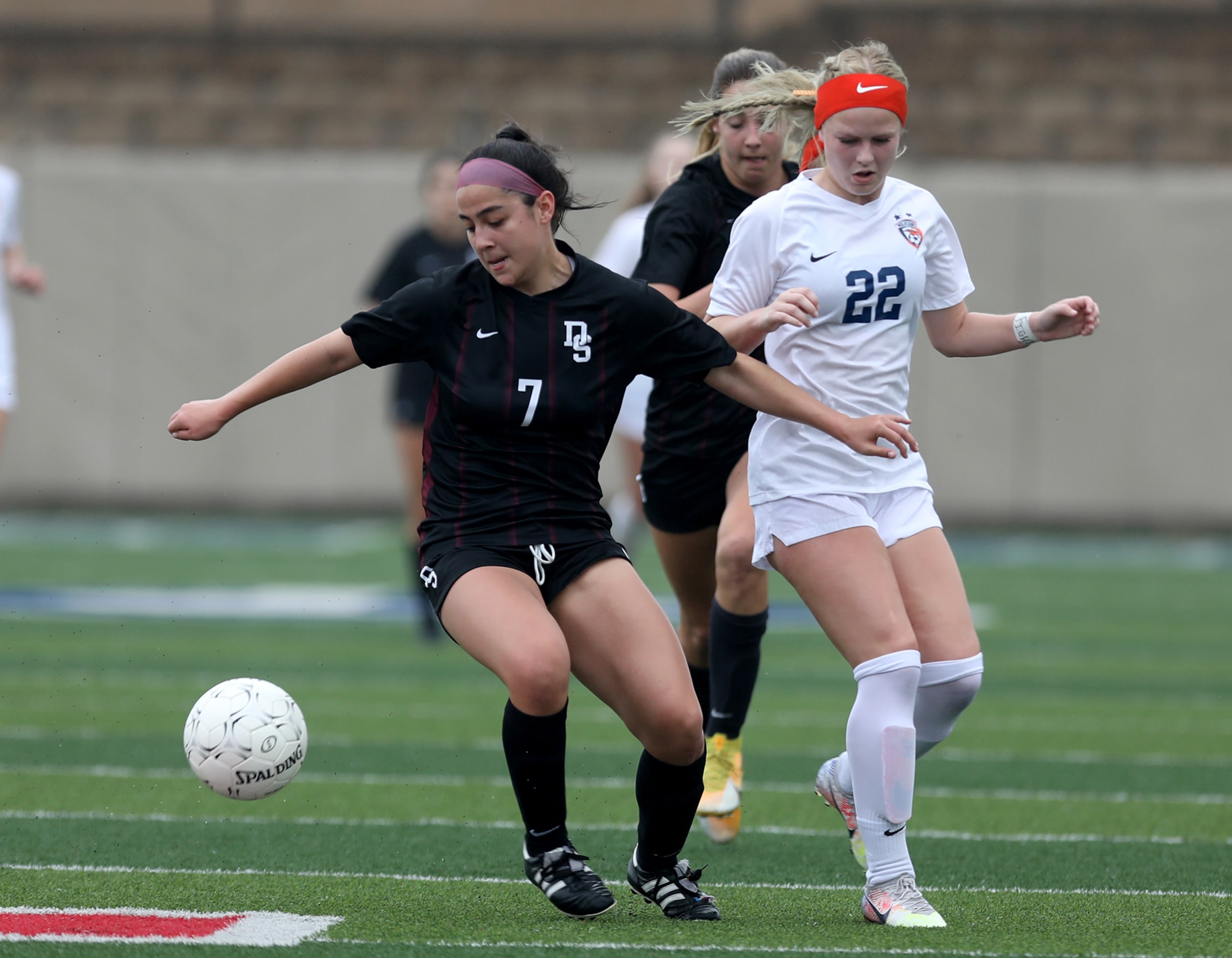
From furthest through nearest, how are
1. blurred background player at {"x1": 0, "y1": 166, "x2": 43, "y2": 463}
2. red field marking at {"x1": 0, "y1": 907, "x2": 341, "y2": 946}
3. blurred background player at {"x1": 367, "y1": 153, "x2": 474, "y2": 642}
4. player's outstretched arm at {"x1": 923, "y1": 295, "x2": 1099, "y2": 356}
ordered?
blurred background player at {"x1": 367, "y1": 153, "x2": 474, "y2": 642} < blurred background player at {"x1": 0, "y1": 166, "x2": 43, "y2": 463} < player's outstretched arm at {"x1": 923, "y1": 295, "x2": 1099, "y2": 356} < red field marking at {"x1": 0, "y1": 907, "x2": 341, "y2": 946}

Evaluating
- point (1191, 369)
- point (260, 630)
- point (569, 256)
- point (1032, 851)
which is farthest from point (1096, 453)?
point (569, 256)

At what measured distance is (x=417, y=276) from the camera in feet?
34.4

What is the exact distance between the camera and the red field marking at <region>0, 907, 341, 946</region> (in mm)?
4273

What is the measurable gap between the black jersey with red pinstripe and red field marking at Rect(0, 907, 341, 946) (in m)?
0.97

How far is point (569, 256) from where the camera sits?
15.7 feet

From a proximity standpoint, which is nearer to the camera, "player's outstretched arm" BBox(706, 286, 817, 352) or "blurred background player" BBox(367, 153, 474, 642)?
"player's outstretched arm" BBox(706, 286, 817, 352)

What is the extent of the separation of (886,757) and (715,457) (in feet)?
5.14

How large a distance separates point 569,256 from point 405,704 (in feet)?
14.8

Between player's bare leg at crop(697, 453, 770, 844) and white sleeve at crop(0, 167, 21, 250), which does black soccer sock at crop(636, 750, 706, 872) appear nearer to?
player's bare leg at crop(697, 453, 770, 844)

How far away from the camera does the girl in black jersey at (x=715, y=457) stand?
564cm

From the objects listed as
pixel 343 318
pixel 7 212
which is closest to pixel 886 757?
pixel 7 212

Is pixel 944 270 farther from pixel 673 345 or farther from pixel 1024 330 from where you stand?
pixel 673 345

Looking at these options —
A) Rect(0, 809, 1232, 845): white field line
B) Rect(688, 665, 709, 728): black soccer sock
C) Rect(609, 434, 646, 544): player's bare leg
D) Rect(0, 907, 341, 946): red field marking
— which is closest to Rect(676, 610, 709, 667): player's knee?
Rect(688, 665, 709, 728): black soccer sock

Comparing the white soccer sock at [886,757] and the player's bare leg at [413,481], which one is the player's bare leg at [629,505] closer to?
the player's bare leg at [413,481]
